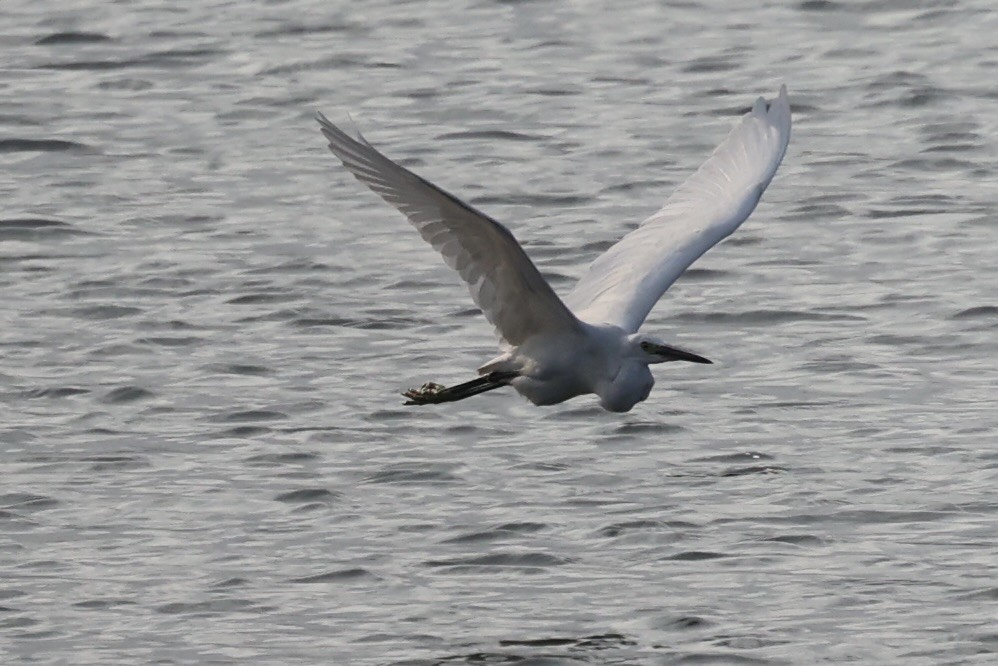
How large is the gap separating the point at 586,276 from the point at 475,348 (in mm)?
1858

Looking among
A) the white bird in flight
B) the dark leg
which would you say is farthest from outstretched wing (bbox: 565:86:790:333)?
the dark leg

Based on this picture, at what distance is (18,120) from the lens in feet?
61.0

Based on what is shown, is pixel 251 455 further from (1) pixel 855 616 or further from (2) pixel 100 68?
(2) pixel 100 68

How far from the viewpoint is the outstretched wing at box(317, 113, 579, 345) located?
956 cm

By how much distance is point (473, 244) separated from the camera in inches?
396

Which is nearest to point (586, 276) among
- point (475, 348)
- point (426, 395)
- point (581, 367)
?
point (426, 395)

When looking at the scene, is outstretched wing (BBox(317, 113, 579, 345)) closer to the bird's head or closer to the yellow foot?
the bird's head

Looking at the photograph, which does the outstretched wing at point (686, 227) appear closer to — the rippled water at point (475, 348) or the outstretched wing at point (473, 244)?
the outstretched wing at point (473, 244)

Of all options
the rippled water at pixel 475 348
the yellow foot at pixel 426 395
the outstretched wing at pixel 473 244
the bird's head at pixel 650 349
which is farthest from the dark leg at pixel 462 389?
the rippled water at pixel 475 348

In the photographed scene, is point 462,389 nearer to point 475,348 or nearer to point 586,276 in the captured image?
point 586,276

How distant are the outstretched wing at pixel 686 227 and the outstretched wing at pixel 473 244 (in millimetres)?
693

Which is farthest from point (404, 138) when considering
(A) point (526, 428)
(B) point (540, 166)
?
(A) point (526, 428)

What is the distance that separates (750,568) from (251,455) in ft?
8.74

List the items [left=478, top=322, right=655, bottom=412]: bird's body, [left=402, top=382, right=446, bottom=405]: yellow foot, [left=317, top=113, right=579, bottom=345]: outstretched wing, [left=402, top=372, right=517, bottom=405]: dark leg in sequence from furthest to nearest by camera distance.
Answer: [left=402, top=382, right=446, bottom=405]: yellow foot
[left=402, top=372, right=517, bottom=405]: dark leg
[left=478, top=322, right=655, bottom=412]: bird's body
[left=317, top=113, right=579, bottom=345]: outstretched wing
